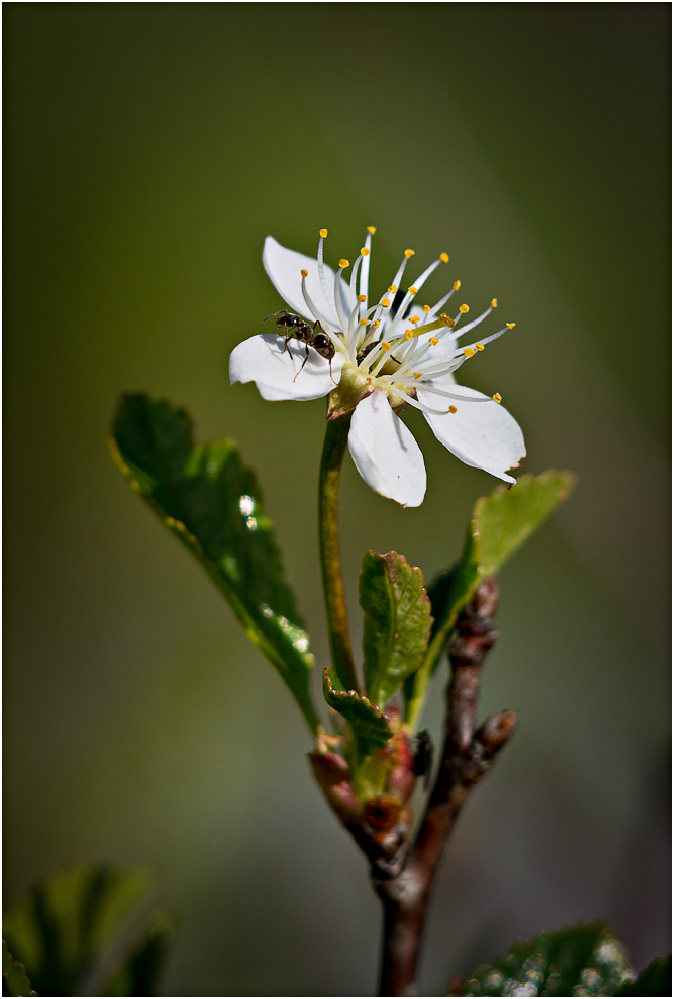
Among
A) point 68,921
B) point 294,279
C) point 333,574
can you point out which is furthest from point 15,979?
point 294,279

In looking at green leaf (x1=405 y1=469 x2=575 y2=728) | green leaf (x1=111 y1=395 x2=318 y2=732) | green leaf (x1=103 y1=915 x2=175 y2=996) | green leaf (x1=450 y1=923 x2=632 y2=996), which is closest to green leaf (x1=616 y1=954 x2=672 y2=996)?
green leaf (x1=450 y1=923 x2=632 y2=996)

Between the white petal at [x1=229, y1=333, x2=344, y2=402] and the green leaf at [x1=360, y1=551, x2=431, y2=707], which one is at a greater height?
the white petal at [x1=229, y1=333, x2=344, y2=402]

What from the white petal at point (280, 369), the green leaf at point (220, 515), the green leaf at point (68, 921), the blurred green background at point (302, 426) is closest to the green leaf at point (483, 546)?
the green leaf at point (220, 515)

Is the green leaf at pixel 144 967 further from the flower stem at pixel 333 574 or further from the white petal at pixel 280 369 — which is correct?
the white petal at pixel 280 369

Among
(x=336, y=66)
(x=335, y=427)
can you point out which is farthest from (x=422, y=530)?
(x=336, y=66)

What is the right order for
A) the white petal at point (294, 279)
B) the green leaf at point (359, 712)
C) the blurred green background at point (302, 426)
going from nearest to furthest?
1. the green leaf at point (359, 712)
2. the white petal at point (294, 279)
3. the blurred green background at point (302, 426)

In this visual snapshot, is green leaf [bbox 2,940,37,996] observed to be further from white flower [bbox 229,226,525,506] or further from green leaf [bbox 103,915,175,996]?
white flower [bbox 229,226,525,506]

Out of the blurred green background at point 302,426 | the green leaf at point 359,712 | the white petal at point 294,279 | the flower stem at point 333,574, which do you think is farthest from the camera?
the blurred green background at point 302,426
